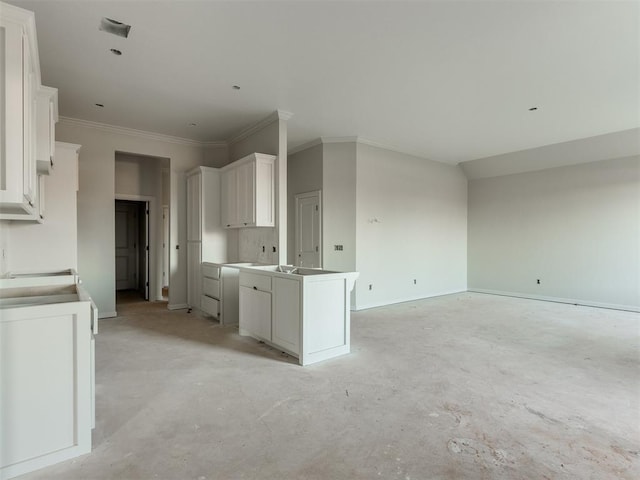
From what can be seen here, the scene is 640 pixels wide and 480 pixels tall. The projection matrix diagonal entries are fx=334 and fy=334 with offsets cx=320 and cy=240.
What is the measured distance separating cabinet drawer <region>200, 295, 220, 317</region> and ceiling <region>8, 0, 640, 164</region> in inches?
106

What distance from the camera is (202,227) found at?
5457 mm

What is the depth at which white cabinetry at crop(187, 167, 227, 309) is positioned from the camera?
5465 millimetres

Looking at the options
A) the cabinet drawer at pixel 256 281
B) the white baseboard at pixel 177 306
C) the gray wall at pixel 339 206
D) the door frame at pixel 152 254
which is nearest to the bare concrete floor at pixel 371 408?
the cabinet drawer at pixel 256 281

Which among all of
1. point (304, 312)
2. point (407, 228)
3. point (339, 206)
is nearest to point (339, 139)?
point (339, 206)

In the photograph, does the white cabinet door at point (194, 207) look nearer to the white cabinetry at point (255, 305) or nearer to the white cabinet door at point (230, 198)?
the white cabinet door at point (230, 198)

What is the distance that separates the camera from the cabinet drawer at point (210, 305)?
16.0ft

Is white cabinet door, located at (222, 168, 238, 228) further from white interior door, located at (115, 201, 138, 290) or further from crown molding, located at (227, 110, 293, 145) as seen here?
white interior door, located at (115, 201, 138, 290)

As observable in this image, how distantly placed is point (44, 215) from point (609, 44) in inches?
239

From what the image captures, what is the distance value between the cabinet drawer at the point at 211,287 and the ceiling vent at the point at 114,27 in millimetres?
3107

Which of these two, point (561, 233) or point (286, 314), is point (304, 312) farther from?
point (561, 233)

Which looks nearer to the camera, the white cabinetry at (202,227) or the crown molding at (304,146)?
the white cabinetry at (202,227)

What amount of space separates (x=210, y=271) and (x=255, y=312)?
1.50m

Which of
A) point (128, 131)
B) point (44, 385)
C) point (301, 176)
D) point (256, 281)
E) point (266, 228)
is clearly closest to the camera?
point (44, 385)

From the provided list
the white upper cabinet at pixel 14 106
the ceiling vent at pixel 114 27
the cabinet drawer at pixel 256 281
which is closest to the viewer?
the white upper cabinet at pixel 14 106
